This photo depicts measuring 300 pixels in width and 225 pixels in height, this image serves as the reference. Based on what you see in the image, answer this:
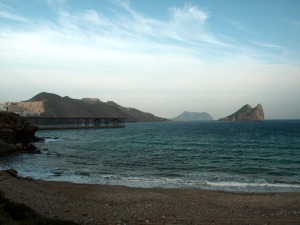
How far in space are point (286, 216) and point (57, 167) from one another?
72.5 ft

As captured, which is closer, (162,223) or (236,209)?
(162,223)

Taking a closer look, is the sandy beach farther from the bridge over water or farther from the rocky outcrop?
the bridge over water

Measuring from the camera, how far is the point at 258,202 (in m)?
15.3

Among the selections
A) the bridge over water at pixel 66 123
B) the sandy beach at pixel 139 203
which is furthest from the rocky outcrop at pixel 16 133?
the bridge over water at pixel 66 123

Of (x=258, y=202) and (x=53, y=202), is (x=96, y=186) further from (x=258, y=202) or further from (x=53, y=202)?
(x=258, y=202)

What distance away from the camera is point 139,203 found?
1488cm

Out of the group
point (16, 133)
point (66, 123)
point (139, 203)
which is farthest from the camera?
point (66, 123)

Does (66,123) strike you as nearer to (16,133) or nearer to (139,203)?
(16,133)

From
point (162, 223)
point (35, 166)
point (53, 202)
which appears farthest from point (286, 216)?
point (35, 166)

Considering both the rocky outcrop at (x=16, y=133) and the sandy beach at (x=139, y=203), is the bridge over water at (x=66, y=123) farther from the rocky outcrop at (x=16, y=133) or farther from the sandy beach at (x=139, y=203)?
the sandy beach at (x=139, y=203)

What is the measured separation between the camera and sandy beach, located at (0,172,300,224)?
1279 cm

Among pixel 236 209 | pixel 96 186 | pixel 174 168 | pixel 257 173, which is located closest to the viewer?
pixel 236 209

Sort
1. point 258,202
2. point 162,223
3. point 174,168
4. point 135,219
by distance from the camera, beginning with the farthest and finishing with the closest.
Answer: point 174,168, point 258,202, point 135,219, point 162,223

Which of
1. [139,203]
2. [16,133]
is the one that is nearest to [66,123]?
[16,133]
